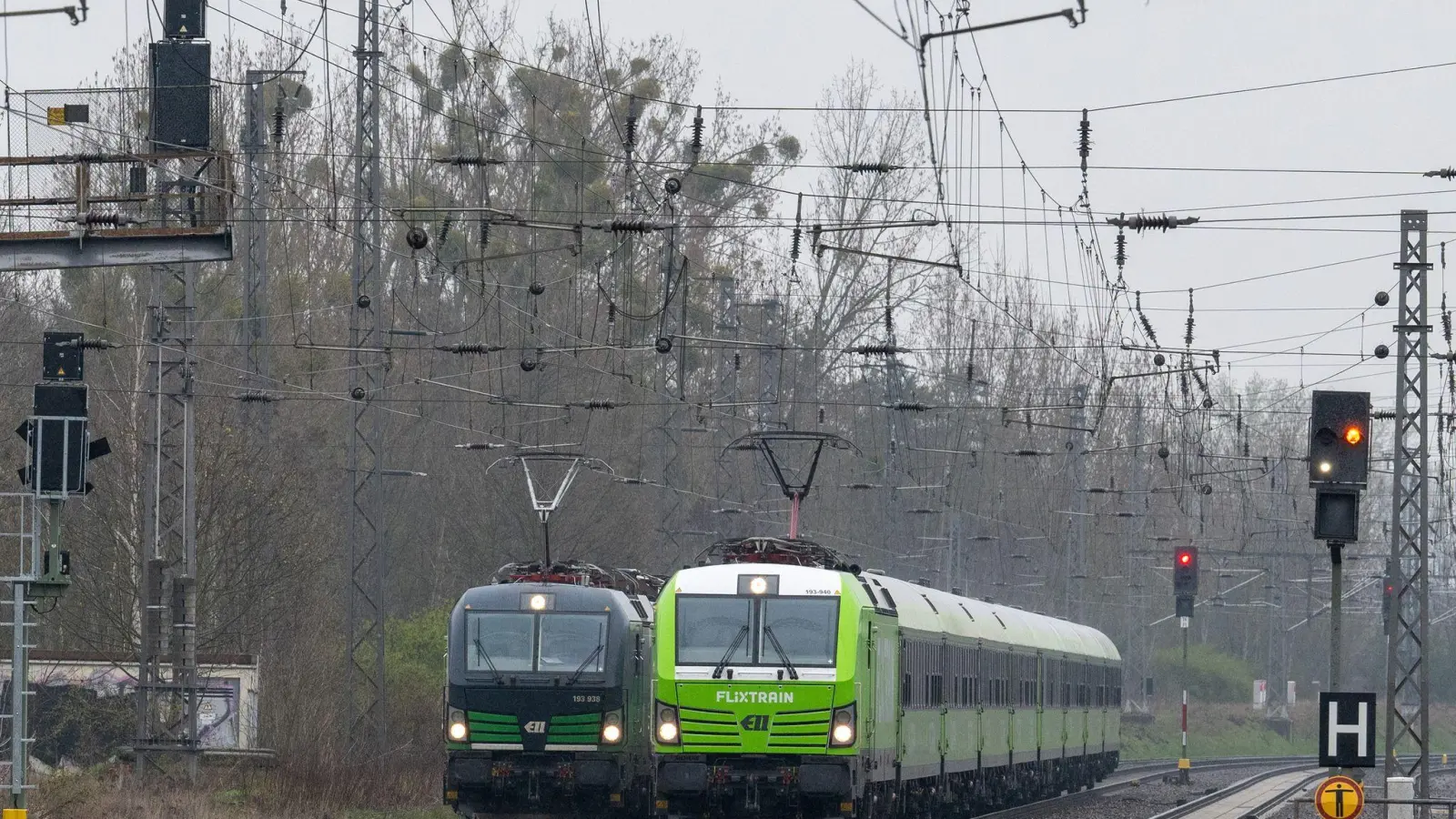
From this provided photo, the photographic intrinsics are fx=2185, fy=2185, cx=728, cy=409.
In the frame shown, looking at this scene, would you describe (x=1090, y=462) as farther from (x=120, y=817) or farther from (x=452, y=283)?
(x=120, y=817)

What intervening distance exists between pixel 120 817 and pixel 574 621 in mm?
5424

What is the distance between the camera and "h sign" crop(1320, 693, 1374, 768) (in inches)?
719

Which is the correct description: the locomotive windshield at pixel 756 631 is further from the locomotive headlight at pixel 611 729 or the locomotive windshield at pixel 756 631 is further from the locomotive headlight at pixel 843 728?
the locomotive headlight at pixel 611 729

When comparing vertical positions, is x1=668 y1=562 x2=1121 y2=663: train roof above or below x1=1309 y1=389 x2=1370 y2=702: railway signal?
below

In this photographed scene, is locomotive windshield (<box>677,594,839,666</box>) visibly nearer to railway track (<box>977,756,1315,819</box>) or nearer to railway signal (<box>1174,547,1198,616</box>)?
railway track (<box>977,756,1315,819</box>)

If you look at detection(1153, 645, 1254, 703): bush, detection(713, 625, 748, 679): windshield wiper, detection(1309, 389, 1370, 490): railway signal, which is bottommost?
detection(1153, 645, 1254, 703): bush

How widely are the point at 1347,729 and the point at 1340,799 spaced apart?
63cm

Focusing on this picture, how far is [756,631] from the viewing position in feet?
72.6

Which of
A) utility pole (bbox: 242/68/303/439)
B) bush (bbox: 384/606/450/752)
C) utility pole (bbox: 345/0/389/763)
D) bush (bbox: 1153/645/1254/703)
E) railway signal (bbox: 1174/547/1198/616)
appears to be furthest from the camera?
bush (bbox: 1153/645/1254/703)

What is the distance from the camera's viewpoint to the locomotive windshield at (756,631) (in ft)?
71.9

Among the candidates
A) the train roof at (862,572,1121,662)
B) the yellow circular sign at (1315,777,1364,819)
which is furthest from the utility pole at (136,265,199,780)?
the yellow circular sign at (1315,777,1364,819)

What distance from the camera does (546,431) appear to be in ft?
172

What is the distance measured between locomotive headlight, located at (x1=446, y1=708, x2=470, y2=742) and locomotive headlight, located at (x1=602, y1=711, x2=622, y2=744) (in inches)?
59.0

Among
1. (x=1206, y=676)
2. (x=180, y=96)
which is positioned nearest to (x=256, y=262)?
(x=180, y=96)
